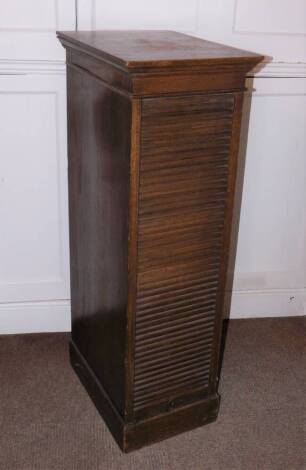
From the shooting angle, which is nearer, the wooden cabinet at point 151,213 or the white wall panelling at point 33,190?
the wooden cabinet at point 151,213

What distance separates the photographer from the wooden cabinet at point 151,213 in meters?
1.50

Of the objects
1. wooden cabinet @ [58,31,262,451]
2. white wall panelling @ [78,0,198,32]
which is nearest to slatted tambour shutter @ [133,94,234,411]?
wooden cabinet @ [58,31,262,451]

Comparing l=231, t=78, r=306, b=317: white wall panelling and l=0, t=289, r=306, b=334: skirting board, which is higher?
l=231, t=78, r=306, b=317: white wall panelling

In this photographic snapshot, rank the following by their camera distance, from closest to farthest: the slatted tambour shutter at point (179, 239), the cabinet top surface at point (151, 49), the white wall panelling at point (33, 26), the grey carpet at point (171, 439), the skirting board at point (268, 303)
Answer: the cabinet top surface at point (151, 49), the slatted tambour shutter at point (179, 239), the grey carpet at point (171, 439), the white wall panelling at point (33, 26), the skirting board at point (268, 303)

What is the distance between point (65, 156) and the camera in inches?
85.7

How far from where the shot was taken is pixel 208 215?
1691 millimetres

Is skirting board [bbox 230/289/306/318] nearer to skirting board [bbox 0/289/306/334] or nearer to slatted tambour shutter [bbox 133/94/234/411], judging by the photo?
skirting board [bbox 0/289/306/334]

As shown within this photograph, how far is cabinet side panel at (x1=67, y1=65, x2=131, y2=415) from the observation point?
158 centimetres

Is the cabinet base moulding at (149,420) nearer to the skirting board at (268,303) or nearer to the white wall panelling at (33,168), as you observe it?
the white wall panelling at (33,168)

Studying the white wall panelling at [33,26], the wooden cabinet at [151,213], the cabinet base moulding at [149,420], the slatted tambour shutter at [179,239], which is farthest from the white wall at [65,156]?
the slatted tambour shutter at [179,239]

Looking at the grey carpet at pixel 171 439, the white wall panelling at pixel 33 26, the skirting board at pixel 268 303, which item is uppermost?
the white wall panelling at pixel 33 26

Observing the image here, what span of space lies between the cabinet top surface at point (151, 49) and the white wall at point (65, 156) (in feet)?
0.73

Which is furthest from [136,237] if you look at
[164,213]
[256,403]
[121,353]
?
[256,403]

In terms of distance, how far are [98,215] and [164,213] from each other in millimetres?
261
